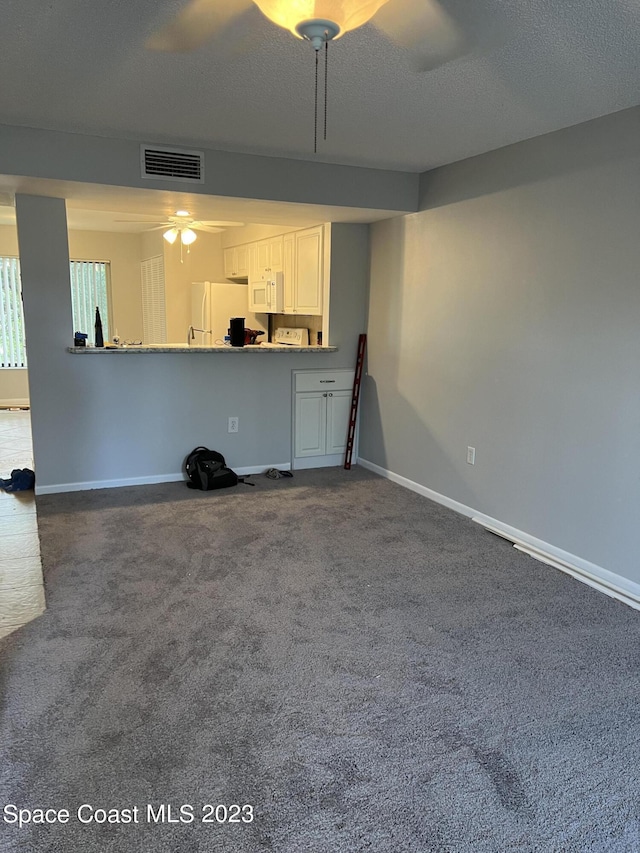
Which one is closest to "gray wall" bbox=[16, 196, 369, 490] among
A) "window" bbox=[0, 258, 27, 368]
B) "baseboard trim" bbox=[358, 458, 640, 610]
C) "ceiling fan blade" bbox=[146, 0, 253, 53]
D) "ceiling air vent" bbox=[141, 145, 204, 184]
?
"ceiling air vent" bbox=[141, 145, 204, 184]

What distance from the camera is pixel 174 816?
1618mm

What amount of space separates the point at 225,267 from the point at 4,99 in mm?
4538

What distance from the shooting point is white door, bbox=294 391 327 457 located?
512cm

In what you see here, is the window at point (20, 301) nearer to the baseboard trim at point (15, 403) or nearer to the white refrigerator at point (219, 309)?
the baseboard trim at point (15, 403)

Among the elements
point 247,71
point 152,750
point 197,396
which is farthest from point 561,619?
point 197,396

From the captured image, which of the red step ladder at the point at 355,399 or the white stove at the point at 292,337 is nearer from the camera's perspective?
the red step ladder at the point at 355,399

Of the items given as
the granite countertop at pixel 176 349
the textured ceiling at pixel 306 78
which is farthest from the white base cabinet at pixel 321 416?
the textured ceiling at pixel 306 78

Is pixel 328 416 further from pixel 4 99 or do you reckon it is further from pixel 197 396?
pixel 4 99

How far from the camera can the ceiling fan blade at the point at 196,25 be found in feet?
6.28

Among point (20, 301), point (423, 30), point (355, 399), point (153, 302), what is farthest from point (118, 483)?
point (20, 301)

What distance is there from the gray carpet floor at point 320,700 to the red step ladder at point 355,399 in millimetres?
1804

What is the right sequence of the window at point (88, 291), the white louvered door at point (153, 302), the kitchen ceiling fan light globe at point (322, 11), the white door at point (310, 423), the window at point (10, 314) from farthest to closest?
the window at point (88, 291) → the window at point (10, 314) → the white louvered door at point (153, 302) → the white door at point (310, 423) → the kitchen ceiling fan light globe at point (322, 11)

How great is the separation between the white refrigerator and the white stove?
463 millimetres

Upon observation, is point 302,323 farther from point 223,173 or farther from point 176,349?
point 223,173
